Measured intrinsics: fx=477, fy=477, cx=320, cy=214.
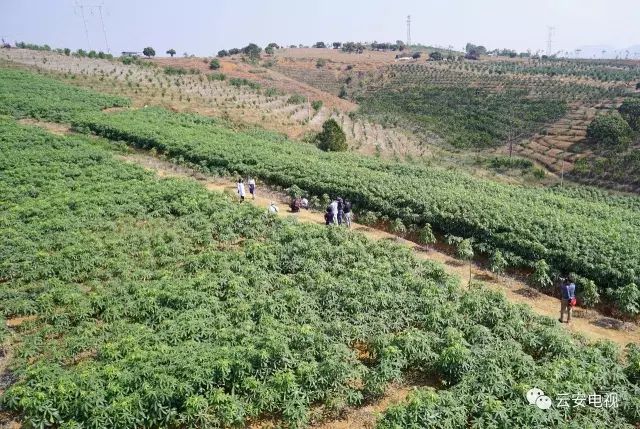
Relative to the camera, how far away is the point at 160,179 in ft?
82.7

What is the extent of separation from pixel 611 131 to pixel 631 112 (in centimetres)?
842

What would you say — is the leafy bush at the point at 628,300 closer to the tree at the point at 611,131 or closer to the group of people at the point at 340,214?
the group of people at the point at 340,214

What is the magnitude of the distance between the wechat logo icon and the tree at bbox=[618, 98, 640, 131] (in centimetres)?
4951

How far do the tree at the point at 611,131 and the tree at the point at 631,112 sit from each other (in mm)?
1996

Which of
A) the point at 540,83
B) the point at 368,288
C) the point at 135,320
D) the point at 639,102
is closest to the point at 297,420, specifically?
the point at 368,288

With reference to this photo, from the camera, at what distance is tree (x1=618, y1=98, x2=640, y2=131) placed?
1941 inches

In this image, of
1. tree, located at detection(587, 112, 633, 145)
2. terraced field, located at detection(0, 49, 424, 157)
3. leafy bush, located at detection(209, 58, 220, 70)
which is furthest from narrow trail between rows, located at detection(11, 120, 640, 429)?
leafy bush, located at detection(209, 58, 220, 70)

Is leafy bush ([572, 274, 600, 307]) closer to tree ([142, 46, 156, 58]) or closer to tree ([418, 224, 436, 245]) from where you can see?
tree ([418, 224, 436, 245])

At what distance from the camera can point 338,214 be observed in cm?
2059

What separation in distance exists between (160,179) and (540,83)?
6582 cm

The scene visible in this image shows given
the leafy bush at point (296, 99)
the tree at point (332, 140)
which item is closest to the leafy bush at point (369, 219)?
the tree at point (332, 140)

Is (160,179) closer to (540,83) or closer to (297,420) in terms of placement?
(297,420)

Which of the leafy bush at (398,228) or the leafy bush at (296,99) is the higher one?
the leafy bush at (296,99)

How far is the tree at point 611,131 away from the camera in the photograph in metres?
46.2
